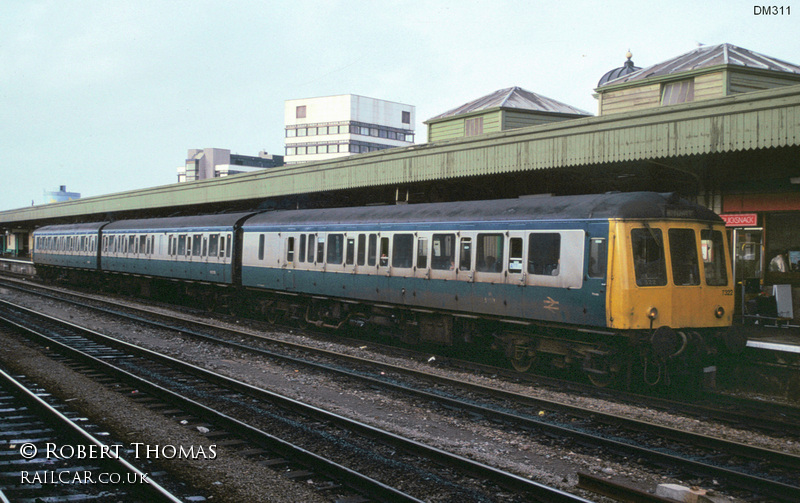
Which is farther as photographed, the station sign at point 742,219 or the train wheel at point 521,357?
the station sign at point 742,219

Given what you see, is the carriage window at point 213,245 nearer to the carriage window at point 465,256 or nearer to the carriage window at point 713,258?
the carriage window at point 465,256

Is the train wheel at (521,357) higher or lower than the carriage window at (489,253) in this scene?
lower

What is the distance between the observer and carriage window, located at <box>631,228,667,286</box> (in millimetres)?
9883

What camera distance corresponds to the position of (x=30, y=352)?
13555mm

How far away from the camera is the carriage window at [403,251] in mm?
13844

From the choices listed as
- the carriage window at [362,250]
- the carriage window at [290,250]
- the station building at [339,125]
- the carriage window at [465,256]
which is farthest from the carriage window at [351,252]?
the station building at [339,125]

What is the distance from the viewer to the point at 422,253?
13.5 m

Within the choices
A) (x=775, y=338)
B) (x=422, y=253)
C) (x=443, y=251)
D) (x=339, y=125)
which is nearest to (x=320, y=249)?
(x=422, y=253)

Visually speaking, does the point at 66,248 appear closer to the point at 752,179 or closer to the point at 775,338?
the point at 752,179

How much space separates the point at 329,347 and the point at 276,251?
4.36 meters

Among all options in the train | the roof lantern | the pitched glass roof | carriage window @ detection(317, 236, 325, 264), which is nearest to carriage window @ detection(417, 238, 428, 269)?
the train

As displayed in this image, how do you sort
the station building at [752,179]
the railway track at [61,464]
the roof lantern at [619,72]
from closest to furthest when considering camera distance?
the railway track at [61,464]
the station building at [752,179]
the roof lantern at [619,72]

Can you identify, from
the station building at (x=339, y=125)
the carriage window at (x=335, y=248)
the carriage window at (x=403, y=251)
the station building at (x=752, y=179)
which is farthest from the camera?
the station building at (x=339, y=125)

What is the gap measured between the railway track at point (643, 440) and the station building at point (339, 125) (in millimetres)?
85525
